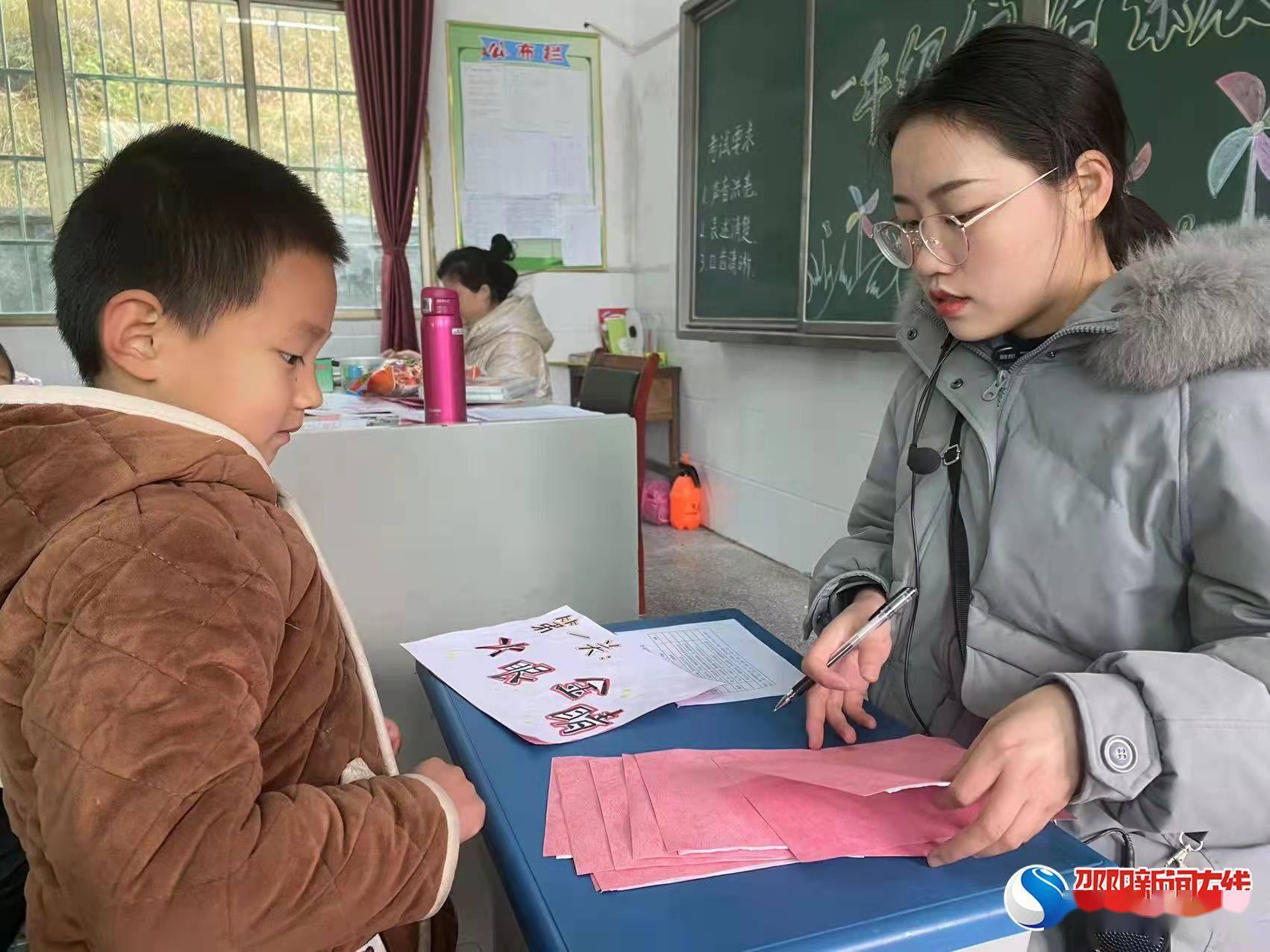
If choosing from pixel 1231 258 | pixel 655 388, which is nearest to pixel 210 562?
pixel 1231 258

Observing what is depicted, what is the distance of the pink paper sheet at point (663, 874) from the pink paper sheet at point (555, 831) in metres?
0.04

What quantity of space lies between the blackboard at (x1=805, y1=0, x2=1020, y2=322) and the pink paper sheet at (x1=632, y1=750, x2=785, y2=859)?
2.03 meters

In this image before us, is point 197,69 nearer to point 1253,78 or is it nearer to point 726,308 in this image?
point 726,308

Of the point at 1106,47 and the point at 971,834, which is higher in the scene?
the point at 1106,47

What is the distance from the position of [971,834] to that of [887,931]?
85 mm

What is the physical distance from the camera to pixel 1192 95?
1.64 metres

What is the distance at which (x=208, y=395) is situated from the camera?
652 millimetres

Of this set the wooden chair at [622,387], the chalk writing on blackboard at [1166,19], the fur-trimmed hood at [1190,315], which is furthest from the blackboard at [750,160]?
the fur-trimmed hood at [1190,315]

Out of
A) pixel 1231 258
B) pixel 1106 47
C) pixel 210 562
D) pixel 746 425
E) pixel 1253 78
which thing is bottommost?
pixel 746 425

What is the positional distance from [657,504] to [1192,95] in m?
2.87

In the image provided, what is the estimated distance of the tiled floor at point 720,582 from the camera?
2910 millimetres

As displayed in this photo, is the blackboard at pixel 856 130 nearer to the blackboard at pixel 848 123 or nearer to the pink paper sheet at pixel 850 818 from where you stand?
the blackboard at pixel 848 123

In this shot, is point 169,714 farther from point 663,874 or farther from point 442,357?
point 442,357

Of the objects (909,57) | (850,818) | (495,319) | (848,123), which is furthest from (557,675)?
(495,319)
